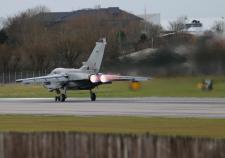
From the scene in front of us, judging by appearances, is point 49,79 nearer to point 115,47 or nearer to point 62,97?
point 62,97

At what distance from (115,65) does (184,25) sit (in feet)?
17.9

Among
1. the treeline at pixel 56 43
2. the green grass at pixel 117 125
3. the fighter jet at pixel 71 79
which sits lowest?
the green grass at pixel 117 125

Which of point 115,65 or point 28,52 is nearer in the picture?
point 115,65

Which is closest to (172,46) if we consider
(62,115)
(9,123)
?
(9,123)

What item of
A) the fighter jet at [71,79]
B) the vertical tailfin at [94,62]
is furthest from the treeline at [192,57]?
the fighter jet at [71,79]

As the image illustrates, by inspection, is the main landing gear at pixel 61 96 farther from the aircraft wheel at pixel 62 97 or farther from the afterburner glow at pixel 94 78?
the afterburner glow at pixel 94 78

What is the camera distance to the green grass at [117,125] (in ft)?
95.4

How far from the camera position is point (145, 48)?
26078 mm

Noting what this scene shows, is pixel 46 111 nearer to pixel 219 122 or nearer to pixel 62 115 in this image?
pixel 62 115

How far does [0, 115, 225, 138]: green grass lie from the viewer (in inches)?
1145

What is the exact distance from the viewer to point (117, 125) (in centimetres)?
Answer: 3234

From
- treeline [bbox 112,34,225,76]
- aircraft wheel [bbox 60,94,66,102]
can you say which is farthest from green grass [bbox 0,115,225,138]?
aircraft wheel [bbox 60,94,66,102]

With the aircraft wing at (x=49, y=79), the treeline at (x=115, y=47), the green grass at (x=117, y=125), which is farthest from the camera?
the aircraft wing at (x=49, y=79)

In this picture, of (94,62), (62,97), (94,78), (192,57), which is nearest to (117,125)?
(192,57)
